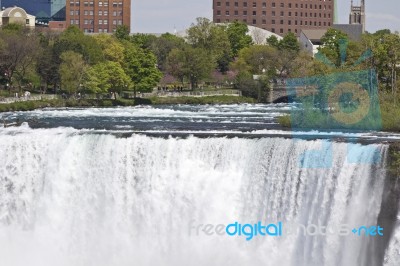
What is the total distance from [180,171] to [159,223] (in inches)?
110

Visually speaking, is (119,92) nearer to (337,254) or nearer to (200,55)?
(200,55)

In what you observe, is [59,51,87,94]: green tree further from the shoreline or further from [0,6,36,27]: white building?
A: [0,6,36,27]: white building

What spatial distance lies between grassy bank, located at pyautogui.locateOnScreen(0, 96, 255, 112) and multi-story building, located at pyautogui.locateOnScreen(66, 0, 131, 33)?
2828 inches

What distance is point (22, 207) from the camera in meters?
49.8

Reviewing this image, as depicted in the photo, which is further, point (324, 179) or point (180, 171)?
point (180, 171)

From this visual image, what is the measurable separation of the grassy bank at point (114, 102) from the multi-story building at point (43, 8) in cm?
8816

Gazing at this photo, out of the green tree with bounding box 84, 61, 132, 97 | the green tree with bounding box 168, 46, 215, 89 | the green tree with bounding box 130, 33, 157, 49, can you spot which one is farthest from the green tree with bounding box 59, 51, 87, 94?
the green tree with bounding box 130, 33, 157, 49

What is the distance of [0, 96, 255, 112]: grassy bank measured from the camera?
81625 millimetres

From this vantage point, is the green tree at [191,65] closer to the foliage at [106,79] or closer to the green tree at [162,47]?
the green tree at [162,47]

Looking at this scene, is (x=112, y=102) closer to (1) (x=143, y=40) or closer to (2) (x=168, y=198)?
(1) (x=143, y=40)

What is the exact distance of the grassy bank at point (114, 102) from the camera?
268 feet

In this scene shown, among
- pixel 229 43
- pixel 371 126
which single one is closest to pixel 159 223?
pixel 371 126

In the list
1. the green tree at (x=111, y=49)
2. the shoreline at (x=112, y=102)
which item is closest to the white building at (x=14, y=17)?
the green tree at (x=111, y=49)

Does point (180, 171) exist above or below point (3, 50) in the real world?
below
